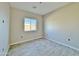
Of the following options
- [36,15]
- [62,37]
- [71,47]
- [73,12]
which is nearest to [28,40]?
[36,15]

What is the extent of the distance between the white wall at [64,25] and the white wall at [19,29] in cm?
A: 44

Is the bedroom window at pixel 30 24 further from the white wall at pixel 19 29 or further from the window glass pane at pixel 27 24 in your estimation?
the white wall at pixel 19 29

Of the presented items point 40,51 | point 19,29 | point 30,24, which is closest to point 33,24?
point 30,24

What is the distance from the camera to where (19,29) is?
2.91 m

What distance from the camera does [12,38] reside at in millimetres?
2680

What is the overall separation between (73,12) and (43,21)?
117 cm

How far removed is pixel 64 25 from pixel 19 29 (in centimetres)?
145

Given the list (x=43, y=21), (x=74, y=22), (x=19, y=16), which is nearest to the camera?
(x=74, y=22)

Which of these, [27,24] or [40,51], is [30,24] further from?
[40,51]

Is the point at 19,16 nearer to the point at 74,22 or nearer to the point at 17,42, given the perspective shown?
the point at 17,42

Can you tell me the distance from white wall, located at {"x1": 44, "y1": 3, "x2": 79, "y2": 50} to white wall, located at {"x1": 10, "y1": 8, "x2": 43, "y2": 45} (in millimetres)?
436

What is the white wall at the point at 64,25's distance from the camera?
2.55 metres

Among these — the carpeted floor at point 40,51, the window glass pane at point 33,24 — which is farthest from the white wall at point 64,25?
the window glass pane at point 33,24

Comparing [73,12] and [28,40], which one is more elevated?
[73,12]
